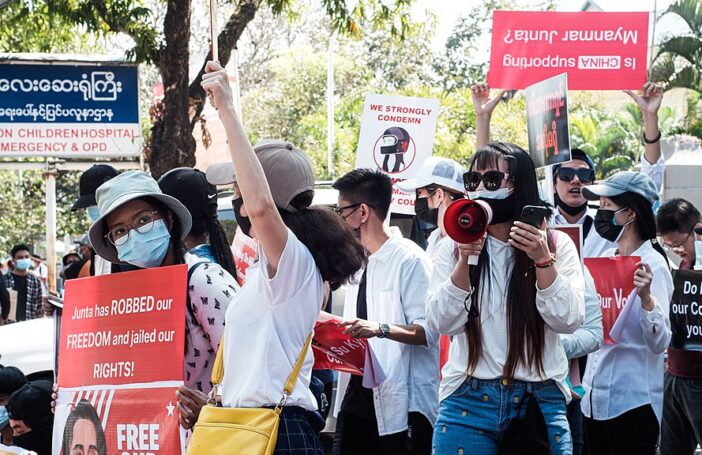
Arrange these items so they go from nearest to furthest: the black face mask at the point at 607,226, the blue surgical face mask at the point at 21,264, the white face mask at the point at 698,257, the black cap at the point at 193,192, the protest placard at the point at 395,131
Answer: the black cap at the point at 193,192
the black face mask at the point at 607,226
the white face mask at the point at 698,257
the protest placard at the point at 395,131
the blue surgical face mask at the point at 21,264

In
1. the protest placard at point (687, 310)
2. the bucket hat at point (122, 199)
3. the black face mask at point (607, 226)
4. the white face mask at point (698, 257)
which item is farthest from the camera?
the white face mask at point (698, 257)

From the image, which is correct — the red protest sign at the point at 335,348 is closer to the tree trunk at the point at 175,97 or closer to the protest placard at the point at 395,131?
the protest placard at the point at 395,131

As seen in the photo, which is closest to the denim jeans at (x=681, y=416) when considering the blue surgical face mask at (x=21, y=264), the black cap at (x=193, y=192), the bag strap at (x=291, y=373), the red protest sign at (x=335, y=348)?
the red protest sign at (x=335, y=348)

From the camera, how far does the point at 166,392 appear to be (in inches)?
147

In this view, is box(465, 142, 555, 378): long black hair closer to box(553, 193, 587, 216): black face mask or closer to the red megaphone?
the red megaphone

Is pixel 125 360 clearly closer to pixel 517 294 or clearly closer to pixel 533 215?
pixel 517 294

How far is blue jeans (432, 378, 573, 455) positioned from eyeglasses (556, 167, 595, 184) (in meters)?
2.70

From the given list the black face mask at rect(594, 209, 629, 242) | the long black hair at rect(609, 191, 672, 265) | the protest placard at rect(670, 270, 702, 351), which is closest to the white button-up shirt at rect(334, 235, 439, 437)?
the black face mask at rect(594, 209, 629, 242)

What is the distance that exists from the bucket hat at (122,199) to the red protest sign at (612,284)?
2.26m

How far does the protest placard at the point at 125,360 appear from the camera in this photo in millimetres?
3732

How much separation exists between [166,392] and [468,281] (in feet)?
3.71

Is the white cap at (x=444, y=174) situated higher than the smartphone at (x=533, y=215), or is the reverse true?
the white cap at (x=444, y=174)

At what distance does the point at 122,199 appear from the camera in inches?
153

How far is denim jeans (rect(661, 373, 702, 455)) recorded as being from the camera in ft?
19.7
